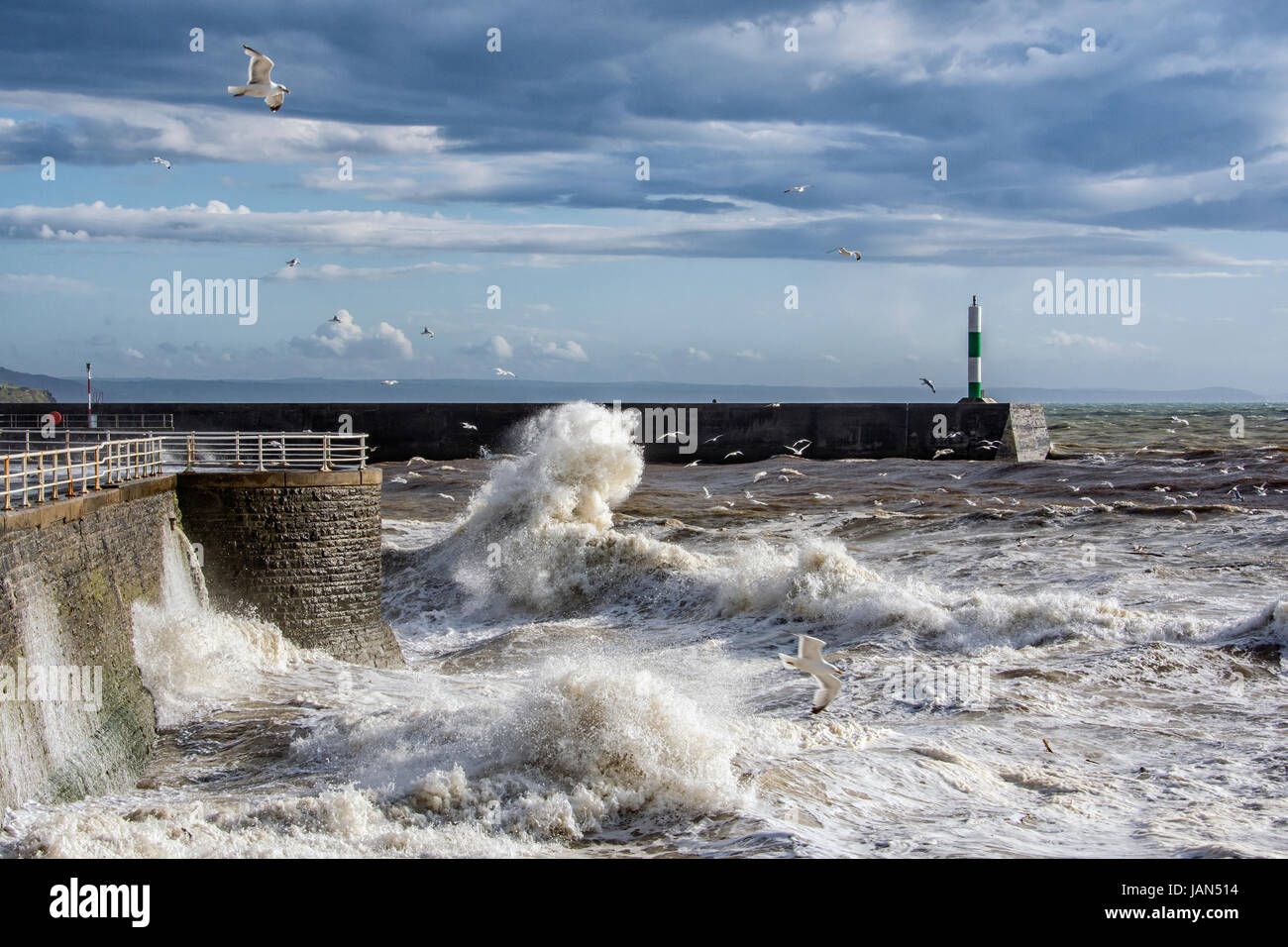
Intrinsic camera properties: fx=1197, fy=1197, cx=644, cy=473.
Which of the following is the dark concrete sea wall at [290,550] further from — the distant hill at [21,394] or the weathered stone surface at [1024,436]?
the distant hill at [21,394]

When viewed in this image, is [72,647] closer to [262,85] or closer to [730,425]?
[262,85]

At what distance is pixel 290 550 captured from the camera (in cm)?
1524

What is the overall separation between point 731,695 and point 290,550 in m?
5.97

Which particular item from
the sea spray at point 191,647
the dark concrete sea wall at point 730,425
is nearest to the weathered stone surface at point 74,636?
the sea spray at point 191,647

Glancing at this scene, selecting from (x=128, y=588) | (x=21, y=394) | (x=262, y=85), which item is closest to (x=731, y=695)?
(x=128, y=588)

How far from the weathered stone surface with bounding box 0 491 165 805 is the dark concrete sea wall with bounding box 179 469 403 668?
1457mm

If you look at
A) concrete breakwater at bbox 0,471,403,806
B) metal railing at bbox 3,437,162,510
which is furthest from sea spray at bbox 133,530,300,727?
metal railing at bbox 3,437,162,510

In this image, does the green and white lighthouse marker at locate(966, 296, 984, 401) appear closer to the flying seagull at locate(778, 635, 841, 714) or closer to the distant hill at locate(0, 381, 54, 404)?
the flying seagull at locate(778, 635, 841, 714)
